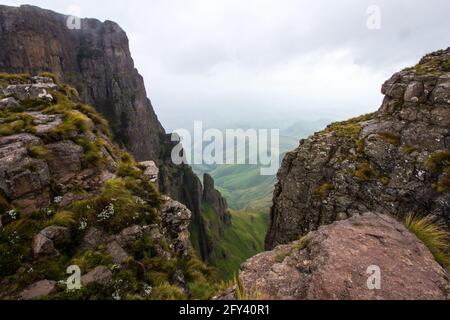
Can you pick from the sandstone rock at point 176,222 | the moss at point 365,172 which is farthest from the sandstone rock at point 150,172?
the moss at point 365,172

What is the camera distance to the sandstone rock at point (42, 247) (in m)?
9.63

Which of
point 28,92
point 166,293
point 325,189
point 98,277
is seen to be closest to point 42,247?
point 98,277

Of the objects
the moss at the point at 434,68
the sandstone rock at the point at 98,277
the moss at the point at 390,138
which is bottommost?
the sandstone rock at the point at 98,277

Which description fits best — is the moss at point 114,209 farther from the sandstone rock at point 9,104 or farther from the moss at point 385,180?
the moss at point 385,180

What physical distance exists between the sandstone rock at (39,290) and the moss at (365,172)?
70.9 ft

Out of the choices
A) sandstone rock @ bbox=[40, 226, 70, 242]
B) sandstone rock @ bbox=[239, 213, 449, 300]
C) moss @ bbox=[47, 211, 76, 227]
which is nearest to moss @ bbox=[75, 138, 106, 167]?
moss @ bbox=[47, 211, 76, 227]

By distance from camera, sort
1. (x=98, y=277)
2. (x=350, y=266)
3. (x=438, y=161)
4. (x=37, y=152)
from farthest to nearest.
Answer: (x=438, y=161) < (x=37, y=152) < (x=98, y=277) < (x=350, y=266)

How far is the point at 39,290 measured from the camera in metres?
8.49

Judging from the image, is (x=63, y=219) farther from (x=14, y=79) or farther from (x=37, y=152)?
(x=14, y=79)

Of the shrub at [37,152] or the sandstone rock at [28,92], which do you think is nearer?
the shrub at [37,152]

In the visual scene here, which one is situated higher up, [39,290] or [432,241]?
[432,241]

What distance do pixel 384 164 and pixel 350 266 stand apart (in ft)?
55.9

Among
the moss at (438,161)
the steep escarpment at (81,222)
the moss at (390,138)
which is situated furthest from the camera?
the moss at (390,138)

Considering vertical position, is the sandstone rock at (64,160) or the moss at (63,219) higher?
the sandstone rock at (64,160)
